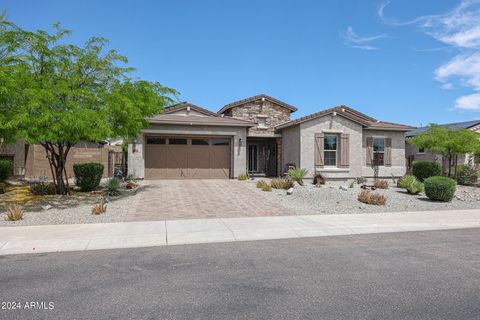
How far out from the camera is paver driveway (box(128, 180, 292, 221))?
35.4 feet

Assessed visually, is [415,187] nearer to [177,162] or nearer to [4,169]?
[177,162]

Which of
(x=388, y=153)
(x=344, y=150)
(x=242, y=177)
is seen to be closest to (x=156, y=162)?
(x=242, y=177)

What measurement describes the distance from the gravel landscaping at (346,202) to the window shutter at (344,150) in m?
3.75

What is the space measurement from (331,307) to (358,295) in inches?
24.0

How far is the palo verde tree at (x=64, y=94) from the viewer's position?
1005 centimetres

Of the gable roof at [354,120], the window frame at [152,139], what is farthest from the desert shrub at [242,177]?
the window frame at [152,139]

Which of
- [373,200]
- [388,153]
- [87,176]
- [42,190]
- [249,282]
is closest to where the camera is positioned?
[249,282]

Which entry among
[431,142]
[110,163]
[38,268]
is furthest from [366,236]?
[110,163]

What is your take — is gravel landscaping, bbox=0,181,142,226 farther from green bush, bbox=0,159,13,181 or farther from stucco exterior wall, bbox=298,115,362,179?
stucco exterior wall, bbox=298,115,362,179

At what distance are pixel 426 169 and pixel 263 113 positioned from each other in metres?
11.2

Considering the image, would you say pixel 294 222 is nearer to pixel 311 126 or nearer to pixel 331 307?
pixel 331 307

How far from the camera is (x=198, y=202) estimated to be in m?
12.9

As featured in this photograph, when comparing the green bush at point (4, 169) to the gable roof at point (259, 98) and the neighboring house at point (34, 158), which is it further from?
the gable roof at point (259, 98)

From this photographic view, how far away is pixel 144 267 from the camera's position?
5699 mm
